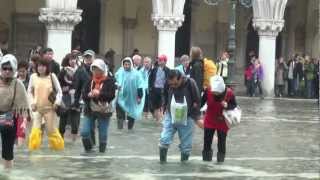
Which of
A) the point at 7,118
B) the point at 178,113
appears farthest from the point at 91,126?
the point at 7,118

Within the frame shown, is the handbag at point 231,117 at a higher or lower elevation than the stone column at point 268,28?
lower

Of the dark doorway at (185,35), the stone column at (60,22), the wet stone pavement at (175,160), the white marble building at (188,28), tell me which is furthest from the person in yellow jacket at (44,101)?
the dark doorway at (185,35)

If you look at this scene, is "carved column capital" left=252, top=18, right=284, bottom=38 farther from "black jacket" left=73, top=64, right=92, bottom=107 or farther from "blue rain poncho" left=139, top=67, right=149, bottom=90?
"black jacket" left=73, top=64, right=92, bottom=107

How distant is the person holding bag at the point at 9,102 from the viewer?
10547mm

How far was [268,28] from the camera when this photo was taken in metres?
31.8

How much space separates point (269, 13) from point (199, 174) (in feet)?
70.5

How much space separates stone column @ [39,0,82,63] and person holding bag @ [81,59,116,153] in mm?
15718

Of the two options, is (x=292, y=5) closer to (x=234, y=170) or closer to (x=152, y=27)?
(x=152, y=27)

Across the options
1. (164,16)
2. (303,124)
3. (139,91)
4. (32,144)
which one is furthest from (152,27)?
(32,144)

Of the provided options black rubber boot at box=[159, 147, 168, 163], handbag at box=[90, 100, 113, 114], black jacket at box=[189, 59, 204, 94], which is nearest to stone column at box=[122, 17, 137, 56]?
black jacket at box=[189, 59, 204, 94]

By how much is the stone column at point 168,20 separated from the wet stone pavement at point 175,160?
1209 cm

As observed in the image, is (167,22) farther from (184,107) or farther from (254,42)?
(184,107)

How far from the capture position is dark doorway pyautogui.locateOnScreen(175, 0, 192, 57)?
3612 cm

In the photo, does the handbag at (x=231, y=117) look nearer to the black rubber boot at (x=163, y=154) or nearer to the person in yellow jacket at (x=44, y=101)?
the black rubber boot at (x=163, y=154)
